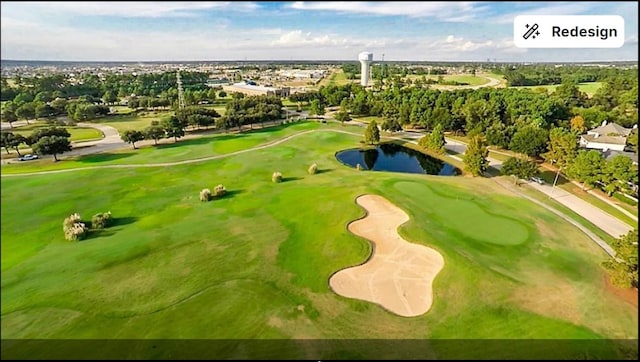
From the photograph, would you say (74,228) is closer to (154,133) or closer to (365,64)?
(154,133)

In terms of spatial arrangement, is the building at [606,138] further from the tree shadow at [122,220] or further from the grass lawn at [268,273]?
the tree shadow at [122,220]

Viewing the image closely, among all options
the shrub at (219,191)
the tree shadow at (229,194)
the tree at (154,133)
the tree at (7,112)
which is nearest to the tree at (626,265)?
the tree at (7,112)

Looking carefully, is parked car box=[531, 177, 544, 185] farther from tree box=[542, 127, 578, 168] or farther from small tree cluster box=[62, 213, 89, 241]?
small tree cluster box=[62, 213, 89, 241]

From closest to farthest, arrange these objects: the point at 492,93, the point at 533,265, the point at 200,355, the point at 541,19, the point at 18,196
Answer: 1. the point at 18,196
2. the point at 541,19
3. the point at 200,355
4. the point at 533,265
5. the point at 492,93

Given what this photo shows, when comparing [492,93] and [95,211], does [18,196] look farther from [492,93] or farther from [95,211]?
[492,93]

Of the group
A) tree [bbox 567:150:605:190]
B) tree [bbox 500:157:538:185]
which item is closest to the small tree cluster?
tree [bbox 500:157:538:185]

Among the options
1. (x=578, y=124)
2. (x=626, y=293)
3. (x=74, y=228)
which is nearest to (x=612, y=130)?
(x=578, y=124)

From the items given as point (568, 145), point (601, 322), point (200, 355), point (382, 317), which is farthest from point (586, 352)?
point (568, 145)

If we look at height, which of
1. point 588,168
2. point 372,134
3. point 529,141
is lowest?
point 588,168
